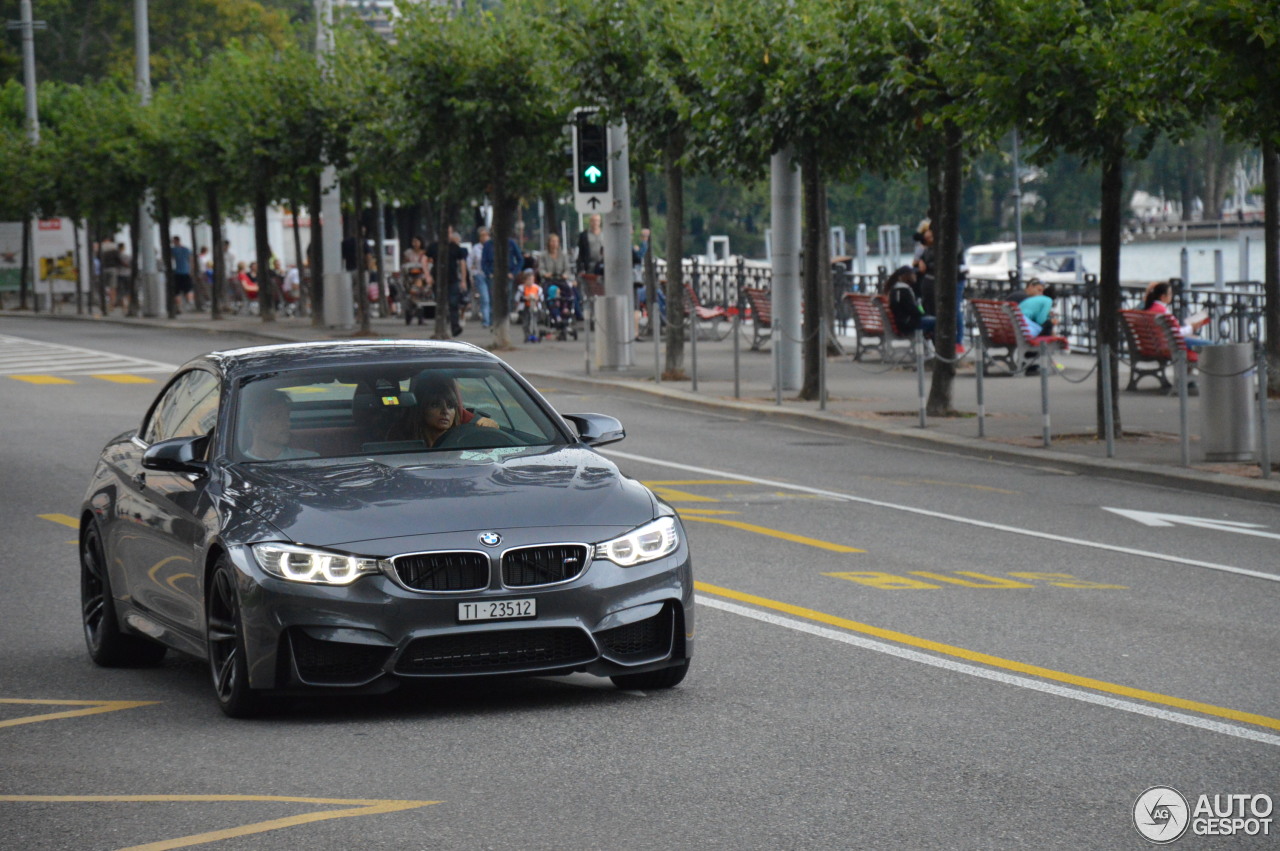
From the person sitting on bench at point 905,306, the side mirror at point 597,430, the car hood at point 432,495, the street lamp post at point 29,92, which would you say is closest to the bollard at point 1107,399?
the side mirror at point 597,430

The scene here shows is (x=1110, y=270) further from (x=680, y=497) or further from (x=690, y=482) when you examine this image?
(x=680, y=497)

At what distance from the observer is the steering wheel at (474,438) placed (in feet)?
27.2

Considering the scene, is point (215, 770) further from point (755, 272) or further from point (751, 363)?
point (755, 272)

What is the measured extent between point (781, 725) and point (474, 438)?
75.9 inches

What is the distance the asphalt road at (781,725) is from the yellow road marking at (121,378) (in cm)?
1549

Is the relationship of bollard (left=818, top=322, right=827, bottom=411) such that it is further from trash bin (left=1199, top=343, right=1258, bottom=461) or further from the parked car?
the parked car

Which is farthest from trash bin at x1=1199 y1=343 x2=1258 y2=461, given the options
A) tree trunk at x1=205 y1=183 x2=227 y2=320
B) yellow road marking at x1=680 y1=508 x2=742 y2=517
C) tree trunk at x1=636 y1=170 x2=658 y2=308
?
tree trunk at x1=205 y1=183 x2=227 y2=320

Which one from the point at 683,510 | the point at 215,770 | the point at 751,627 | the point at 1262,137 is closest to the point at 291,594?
the point at 215,770

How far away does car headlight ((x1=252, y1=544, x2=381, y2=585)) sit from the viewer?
23.1 feet

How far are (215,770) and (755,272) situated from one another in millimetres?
39548

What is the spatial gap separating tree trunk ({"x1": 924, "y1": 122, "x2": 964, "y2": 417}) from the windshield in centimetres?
1325

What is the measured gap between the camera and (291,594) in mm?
7039

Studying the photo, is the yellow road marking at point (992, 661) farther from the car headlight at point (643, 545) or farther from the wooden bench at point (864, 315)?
the wooden bench at point (864, 315)

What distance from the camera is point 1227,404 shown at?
17031 mm
